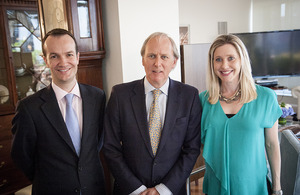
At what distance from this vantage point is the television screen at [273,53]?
529cm

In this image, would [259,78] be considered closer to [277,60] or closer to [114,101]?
[277,60]

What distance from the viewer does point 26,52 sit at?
10.2 feet

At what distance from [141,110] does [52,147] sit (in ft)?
1.74

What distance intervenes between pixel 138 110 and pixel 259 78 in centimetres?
486

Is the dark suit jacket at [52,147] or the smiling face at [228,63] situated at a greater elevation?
the smiling face at [228,63]

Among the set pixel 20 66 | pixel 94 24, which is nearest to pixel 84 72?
pixel 94 24

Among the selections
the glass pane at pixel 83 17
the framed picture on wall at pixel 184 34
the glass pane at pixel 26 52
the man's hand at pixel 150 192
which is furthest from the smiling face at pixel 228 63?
the framed picture on wall at pixel 184 34

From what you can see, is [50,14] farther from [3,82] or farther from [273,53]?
[273,53]

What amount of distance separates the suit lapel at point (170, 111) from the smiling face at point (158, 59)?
9 centimetres

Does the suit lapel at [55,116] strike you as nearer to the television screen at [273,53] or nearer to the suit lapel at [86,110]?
the suit lapel at [86,110]

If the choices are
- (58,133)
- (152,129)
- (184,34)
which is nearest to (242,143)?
(152,129)

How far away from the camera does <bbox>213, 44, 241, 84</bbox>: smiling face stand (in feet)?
4.96

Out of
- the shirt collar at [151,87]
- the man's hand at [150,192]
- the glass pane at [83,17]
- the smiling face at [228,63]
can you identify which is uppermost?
the glass pane at [83,17]

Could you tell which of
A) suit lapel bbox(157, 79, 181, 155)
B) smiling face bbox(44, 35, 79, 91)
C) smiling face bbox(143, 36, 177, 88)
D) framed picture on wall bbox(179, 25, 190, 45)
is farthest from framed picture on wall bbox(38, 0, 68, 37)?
framed picture on wall bbox(179, 25, 190, 45)
